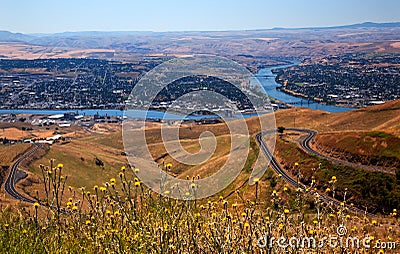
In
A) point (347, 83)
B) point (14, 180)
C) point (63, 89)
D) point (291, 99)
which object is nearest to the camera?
point (14, 180)

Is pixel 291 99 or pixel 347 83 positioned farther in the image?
pixel 347 83

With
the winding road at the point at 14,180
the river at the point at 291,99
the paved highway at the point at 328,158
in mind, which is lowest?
the river at the point at 291,99

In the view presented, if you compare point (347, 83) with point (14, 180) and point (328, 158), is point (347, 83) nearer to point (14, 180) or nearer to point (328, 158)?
point (328, 158)

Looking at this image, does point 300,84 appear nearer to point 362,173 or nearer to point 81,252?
point 362,173

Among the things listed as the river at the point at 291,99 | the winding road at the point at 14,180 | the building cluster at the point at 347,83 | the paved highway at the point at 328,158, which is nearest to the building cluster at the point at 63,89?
the river at the point at 291,99

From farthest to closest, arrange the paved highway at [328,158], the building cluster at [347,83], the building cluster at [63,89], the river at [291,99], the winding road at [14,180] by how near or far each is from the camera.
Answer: the building cluster at [63,89], the building cluster at [347,83], the river at [291,99], the winding road at [14,180], the paved highway at [328,158]

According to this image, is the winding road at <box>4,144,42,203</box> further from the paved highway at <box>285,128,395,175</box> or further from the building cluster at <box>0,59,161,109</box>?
the building cluster at <box>0,59,161,109</box>
